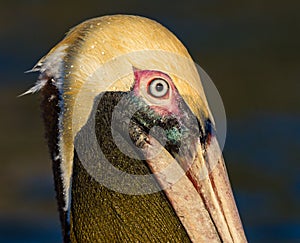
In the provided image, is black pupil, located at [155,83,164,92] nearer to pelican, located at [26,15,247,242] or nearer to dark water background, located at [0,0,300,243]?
pelican, located at [26,15,247,242]

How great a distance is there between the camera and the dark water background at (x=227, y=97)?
407 inches

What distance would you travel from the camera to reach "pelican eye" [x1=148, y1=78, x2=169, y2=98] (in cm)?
521

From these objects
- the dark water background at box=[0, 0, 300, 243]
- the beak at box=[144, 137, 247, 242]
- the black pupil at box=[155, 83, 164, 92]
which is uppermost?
the dark water background at box=[0, 0, 300, 243]

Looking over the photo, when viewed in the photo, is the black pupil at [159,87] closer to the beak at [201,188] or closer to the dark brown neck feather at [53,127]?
the beak at [201,188]

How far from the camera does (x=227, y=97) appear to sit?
11617mm

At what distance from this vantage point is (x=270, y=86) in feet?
38.8

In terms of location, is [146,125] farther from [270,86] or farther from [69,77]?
[270,86]

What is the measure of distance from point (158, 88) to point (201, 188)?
486mm

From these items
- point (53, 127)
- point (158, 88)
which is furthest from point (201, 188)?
point (53, 127)

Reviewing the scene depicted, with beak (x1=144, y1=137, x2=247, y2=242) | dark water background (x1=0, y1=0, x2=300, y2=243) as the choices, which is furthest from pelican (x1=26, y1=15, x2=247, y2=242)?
dark water background (x1=0, y1=0, x2=300, y2=243)

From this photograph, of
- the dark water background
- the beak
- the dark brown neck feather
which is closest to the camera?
the beak

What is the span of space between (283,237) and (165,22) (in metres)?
3.76

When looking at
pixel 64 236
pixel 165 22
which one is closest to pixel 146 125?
pixel 64 236

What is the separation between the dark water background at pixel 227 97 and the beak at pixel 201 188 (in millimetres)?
4751
